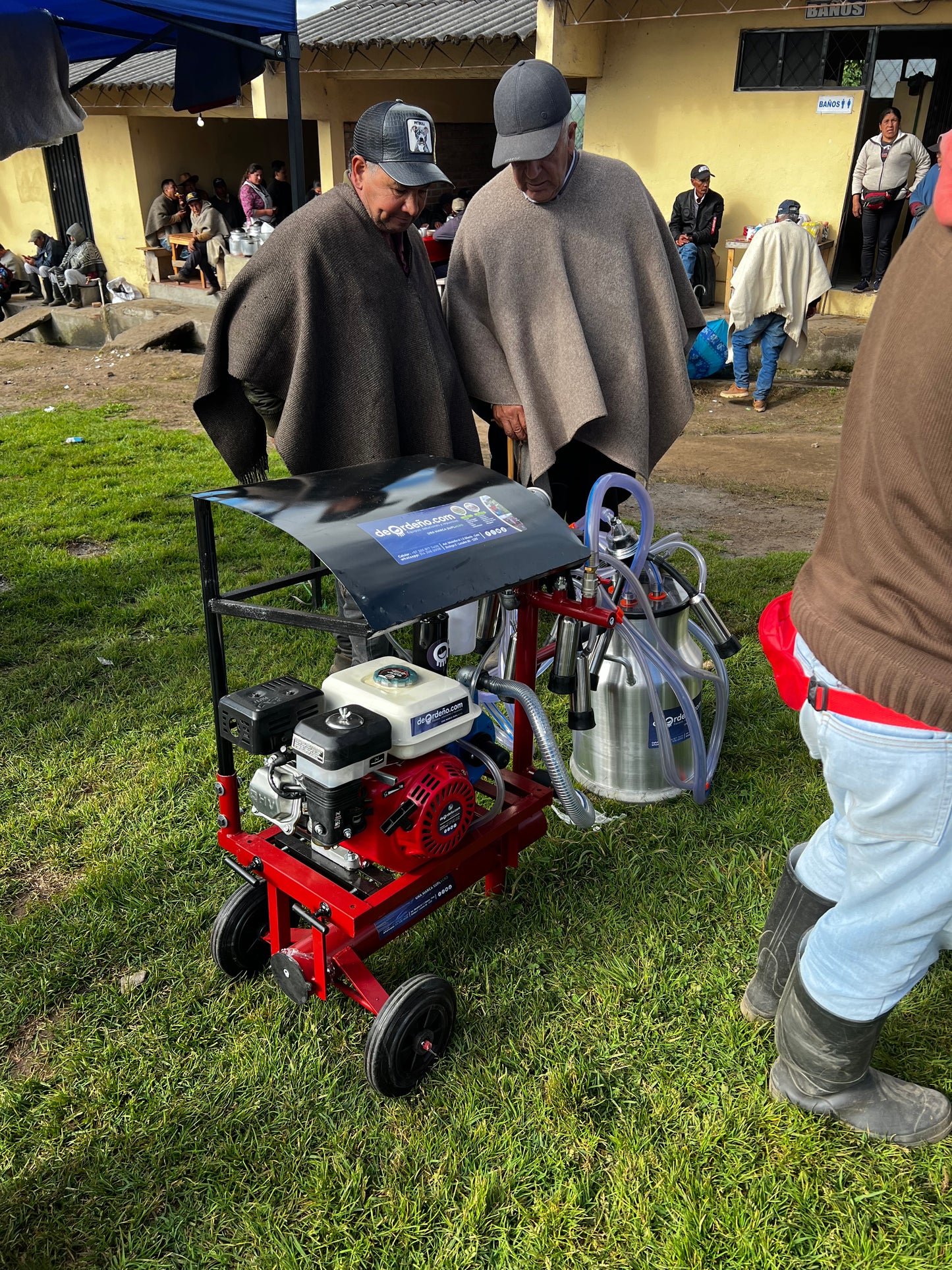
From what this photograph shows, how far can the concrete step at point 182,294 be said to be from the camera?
44.7 feet

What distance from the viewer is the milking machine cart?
1937 mm

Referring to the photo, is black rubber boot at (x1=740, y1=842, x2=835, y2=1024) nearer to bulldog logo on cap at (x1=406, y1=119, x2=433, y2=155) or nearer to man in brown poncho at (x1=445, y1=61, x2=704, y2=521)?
man in brown poncho at (x1=445, y1=61, x2=704, y2=521)

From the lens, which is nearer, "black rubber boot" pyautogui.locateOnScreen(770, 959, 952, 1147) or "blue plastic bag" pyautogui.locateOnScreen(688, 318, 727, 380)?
"black rubber boot" pyautogui.locateOnScreen(770, 959, 952, 1147)

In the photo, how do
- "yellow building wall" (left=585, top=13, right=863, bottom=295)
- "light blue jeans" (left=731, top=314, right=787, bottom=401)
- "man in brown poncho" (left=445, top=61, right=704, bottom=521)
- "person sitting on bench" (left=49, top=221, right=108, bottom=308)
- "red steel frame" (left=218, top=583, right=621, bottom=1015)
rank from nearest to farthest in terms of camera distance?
"red steel frame" (left=218, top=583, right=621, bottom=1015) → "man in brown poncho" (left=445, top=61, right=704, bottom=521) → "light blue jeans" (left=731, top=314, right=787, bottom=401) → "yellow building wall" (left=585, top=13, right=863, bottom=295) → "person sitting on bench" (left=49, top=221, right=108, bottom=308)

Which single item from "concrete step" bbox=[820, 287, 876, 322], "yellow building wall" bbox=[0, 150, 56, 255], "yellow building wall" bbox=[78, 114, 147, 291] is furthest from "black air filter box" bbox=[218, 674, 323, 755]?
"yellow building wall" bbox=[0, 150, 56, 255]

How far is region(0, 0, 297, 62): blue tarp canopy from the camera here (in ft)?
14.4

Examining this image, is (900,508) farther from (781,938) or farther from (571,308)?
(571,308)

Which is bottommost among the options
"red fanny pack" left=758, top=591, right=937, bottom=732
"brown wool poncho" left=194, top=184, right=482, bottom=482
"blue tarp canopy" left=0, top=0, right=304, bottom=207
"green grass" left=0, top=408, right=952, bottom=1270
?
"green grass" left=0, top=408, right=952, bottom=1270

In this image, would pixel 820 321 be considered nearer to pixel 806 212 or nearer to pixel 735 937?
pixel 806 212

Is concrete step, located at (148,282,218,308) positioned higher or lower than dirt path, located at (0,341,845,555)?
higher

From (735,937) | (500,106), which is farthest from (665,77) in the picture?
(735,937)

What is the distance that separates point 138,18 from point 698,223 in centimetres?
610

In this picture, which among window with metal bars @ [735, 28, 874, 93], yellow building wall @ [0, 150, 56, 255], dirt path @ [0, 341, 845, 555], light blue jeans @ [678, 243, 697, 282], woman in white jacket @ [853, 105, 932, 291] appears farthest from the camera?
yellow building wall @ [0, 150, 56, 255]

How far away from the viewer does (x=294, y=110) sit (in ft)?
16.1
